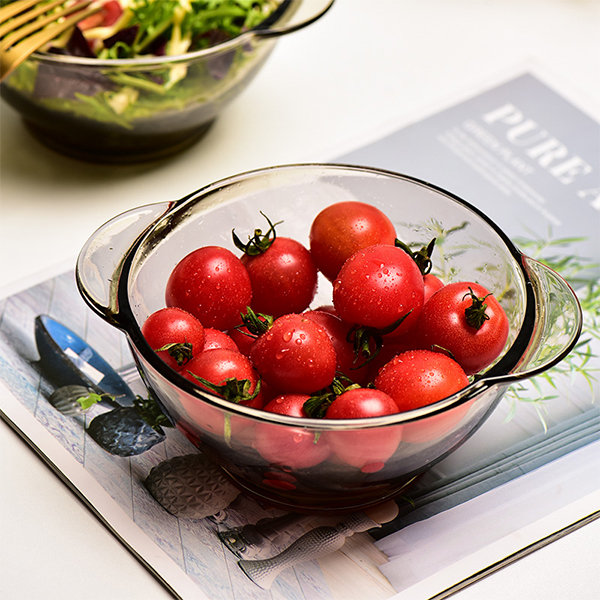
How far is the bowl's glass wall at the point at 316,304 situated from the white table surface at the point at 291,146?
0.12 meters

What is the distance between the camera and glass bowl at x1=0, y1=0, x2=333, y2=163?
822mm

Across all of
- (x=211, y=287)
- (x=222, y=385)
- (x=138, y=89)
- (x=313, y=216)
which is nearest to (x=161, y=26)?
(x=138, y=89)

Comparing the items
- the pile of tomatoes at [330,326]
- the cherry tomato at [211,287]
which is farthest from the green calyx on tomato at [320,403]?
the cherry tomato at [211,287]

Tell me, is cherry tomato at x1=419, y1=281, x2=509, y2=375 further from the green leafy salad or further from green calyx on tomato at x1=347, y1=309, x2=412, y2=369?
the green leafy salad

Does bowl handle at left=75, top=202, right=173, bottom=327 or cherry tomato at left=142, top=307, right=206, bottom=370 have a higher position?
bowl handle at left=75, top=202, right=173, bottom=327

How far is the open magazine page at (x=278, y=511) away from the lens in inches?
23.8

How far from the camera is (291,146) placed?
1.02 m

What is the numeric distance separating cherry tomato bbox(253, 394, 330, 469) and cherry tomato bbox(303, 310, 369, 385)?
0.06m

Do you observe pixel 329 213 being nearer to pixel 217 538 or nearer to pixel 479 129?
pixel 217 538

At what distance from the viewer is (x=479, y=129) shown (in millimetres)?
1027

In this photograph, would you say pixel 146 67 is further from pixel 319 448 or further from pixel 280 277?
pixel 319 448

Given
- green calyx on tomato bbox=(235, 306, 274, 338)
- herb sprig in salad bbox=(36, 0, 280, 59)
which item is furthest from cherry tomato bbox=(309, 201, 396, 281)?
herb sprig in salad bbox=(36, 0, 280, 59)

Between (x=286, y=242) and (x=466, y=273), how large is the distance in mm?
169

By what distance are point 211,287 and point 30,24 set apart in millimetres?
420
